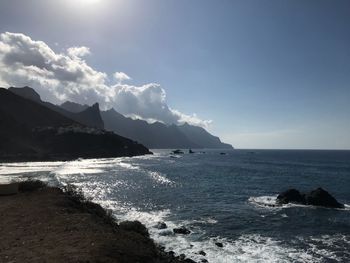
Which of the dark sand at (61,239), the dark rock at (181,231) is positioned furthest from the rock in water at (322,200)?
the dark sand at (61,239)

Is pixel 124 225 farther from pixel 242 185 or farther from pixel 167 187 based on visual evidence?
pixel 242 185

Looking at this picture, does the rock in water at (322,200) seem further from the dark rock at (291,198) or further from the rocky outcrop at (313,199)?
the dark rock at (291,198)

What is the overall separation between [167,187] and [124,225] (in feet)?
137

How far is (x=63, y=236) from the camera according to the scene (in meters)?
21.7

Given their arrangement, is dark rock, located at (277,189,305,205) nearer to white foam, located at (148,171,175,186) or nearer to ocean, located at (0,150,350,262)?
ocean, located at (0,150,350,262)

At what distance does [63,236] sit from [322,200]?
45.4m

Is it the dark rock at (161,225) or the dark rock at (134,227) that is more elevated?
the dark rock at (134,227)

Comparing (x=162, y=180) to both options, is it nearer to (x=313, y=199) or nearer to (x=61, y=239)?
(x=313, y=199)

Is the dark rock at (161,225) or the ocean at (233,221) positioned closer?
the ocean at (233,221)

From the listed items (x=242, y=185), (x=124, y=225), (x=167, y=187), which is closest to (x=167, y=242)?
(x=124, y=225)

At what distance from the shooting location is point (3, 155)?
6309 inches

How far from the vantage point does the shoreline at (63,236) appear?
18172mm

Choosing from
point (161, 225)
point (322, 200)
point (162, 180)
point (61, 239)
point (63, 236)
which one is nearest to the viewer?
point (61, 239)

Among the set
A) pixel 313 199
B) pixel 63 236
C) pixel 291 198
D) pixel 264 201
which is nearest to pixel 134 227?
pixel 63 236
